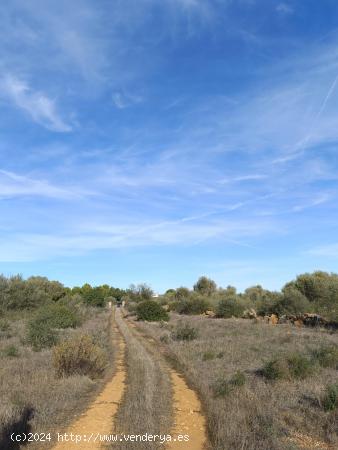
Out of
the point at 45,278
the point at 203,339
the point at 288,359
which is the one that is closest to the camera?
the point at 288,359

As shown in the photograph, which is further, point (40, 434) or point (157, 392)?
point (157, 392)

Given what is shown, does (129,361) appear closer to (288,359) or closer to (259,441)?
(288,359)

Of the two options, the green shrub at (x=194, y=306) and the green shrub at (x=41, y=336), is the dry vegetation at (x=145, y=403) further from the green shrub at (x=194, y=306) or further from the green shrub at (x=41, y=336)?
the green shrub at (x=194, y=306)

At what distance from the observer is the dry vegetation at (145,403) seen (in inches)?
371

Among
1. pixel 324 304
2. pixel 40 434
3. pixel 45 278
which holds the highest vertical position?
pixel 45 278

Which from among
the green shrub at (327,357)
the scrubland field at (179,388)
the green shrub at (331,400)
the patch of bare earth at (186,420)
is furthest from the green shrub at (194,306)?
the green shrub at (331,400)

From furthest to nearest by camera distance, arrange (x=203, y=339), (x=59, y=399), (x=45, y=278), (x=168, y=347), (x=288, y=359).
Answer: (x=45, y=278) → (x=203, y=339) → (x=168, y=347) → (x=288, y=359) → (x=59, y=399)

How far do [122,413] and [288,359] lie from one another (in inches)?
278

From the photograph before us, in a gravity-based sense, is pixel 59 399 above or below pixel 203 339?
below

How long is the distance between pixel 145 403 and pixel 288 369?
18.8 feet

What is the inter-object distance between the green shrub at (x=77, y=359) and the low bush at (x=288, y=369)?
19.3 ft

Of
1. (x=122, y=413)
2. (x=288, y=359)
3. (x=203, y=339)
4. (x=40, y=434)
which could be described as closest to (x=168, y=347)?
(x=203, y=339)

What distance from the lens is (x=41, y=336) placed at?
2369cm

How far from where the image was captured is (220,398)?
40.9ft
